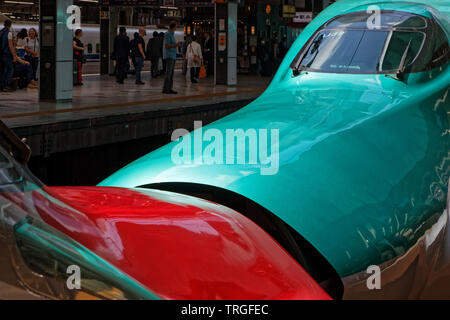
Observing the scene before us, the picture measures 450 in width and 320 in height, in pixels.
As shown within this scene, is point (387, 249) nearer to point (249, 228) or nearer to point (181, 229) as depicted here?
point (249, 228)

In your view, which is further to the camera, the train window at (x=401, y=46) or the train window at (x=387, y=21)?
the train window at (x=387, y=21)

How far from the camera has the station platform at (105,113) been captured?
43.1 ft

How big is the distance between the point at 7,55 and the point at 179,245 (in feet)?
62.9

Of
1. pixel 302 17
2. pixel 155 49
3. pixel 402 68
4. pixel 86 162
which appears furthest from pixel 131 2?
pixel 402 68

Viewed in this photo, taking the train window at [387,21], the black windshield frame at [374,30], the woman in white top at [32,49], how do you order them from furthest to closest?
the woman in white top at [32,49], the train window at [387,21], the black windshield frame at [374,30]

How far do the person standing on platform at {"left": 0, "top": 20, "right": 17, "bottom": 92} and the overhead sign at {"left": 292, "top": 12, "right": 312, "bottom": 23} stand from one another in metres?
13.6

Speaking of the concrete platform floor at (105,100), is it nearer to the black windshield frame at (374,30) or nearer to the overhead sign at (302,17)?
the overhead sign at (302,17)

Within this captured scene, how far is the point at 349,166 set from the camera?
5168 millimetres

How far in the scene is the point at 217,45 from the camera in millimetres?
27938

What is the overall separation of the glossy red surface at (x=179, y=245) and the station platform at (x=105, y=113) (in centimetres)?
910

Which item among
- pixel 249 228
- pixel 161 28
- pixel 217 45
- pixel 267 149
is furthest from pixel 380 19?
pixel 161 28

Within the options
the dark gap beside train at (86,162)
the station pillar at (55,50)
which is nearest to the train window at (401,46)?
the dark gap beside train at (86,162)

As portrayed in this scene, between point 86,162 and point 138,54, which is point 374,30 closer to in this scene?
point 86,162

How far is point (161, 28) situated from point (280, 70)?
37.1m
